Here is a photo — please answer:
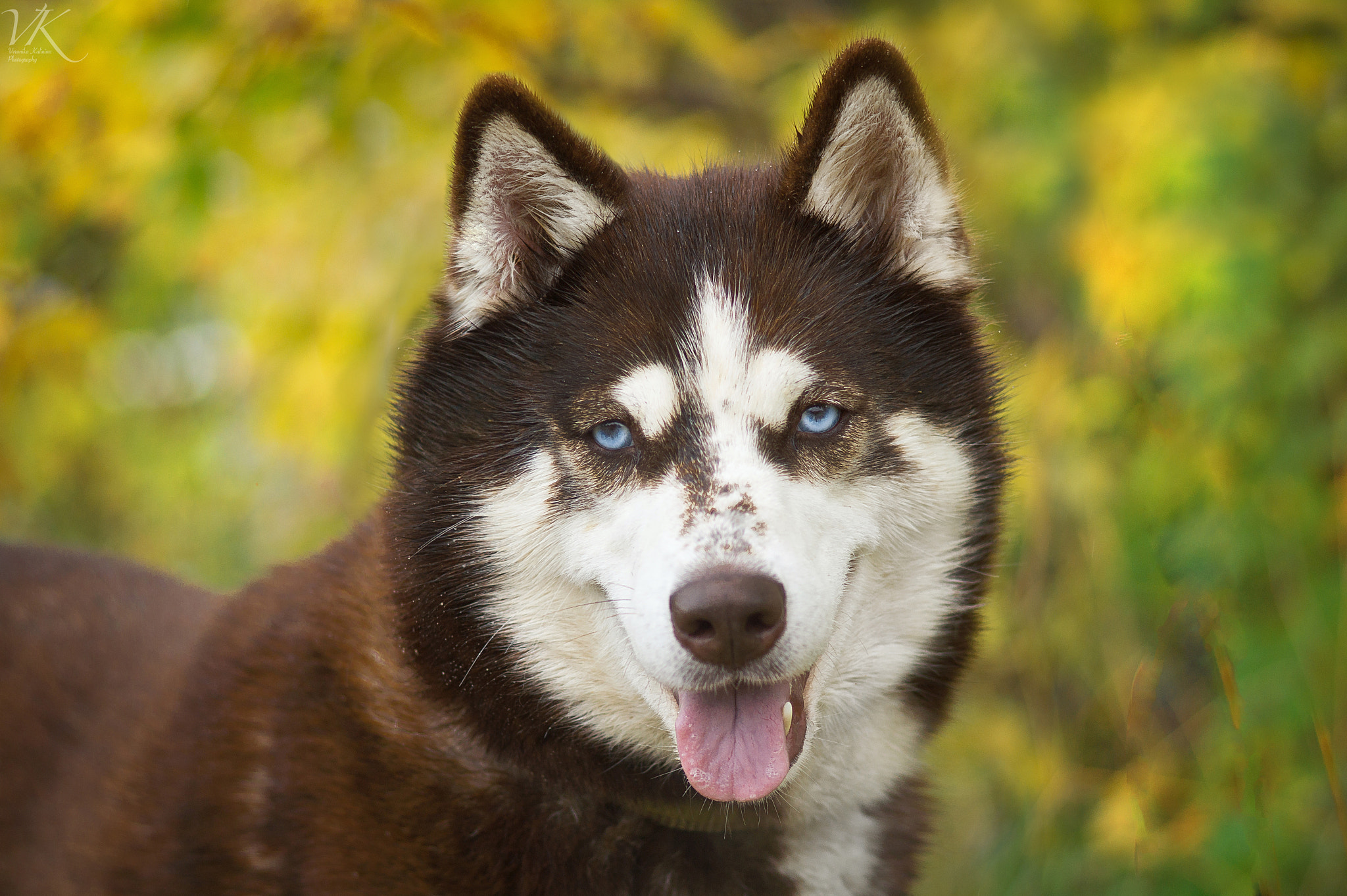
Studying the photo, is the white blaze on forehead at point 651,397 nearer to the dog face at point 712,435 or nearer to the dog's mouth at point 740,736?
the dog face at point 712,435

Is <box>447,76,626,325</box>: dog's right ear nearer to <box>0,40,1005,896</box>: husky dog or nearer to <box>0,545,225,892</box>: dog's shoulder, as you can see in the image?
<box>0,40,1005,896</box>: husky dog

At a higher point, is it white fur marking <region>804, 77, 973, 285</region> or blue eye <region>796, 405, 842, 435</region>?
white fur marking <region>804, 77, 973, 285</region>

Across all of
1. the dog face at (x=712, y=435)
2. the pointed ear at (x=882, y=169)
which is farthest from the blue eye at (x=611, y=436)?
the pointed ear at (x=882, y=169)

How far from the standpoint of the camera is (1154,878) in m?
3.17

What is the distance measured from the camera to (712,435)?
198cm

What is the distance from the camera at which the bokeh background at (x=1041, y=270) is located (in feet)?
11.0

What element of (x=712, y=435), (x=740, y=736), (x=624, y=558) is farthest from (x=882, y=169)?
(x=740, y=736)

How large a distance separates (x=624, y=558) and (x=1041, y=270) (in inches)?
158

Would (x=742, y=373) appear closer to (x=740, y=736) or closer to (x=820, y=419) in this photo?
(x=820, y=419)

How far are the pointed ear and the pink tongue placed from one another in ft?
3.04

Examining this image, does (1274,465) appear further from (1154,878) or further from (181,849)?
(181,849)

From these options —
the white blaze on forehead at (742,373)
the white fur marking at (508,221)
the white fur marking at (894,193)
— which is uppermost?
the white fur marking at (894,193)

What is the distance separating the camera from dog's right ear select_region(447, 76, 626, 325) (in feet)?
6.84

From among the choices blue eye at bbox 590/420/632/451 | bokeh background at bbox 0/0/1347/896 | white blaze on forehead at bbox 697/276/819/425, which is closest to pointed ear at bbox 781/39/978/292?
white blaze on forehead at bbox 697/276/819/425
